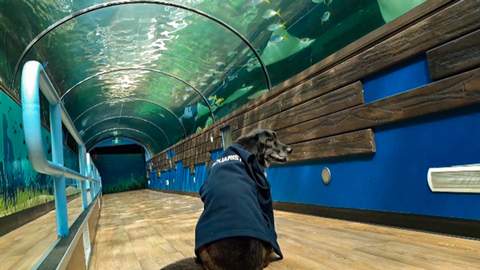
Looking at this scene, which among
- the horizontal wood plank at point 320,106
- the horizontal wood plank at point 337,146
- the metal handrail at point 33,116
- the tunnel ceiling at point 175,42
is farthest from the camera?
the tunnel ceiling at point 175,42

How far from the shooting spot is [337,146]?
3.93 metres

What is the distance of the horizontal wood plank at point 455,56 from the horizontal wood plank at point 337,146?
3.00 ft

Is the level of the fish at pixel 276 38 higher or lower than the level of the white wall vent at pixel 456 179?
higher

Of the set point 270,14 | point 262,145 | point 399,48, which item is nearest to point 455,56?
point 399,48

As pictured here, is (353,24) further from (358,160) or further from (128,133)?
(128,133)

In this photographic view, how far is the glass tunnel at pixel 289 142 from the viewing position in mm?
1618

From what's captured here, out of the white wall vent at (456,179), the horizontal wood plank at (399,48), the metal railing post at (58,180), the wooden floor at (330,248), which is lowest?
the wooden floor at (330,248)

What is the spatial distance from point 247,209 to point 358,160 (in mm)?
2408

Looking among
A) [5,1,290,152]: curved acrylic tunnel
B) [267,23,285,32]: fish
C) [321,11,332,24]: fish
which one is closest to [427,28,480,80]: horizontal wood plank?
[321,11,332,24]: fish

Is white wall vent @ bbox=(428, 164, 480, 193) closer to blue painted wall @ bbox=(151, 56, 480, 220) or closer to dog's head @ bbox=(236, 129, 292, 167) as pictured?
blue painted wall @ bbox=(151, 56, 480, 220)

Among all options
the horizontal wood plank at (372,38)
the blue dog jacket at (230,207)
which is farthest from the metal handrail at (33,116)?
the horizontal wood plank at (372,38)

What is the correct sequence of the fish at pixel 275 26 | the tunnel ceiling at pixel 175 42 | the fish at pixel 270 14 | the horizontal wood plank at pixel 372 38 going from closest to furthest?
the horizontal wood plank at pixel 372 38 → the tunnel ceiling at pixel 175 42 → the fish at pixel 270 14 → the fish at pixel 275 26

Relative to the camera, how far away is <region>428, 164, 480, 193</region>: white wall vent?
2355 mm

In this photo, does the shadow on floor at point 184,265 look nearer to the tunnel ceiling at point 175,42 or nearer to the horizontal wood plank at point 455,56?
the horizontal wood plank at point 455,56
